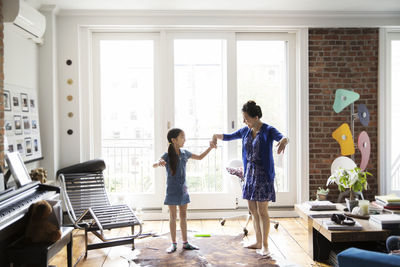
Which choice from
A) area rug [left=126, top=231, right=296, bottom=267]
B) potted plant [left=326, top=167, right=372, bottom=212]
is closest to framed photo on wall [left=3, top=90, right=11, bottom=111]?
area rug [left=126, top=231, right=296, bottom=267]

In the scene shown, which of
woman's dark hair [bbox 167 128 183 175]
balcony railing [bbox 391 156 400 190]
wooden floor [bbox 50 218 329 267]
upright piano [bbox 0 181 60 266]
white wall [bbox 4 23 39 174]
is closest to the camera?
upright piano [bbox 0 181 60 266]

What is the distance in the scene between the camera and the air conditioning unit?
10.9 ft

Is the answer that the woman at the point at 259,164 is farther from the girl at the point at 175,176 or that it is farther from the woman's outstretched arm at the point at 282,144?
the girl at the point at 175,176

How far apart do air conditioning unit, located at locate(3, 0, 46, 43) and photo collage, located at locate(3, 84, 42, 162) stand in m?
0.59

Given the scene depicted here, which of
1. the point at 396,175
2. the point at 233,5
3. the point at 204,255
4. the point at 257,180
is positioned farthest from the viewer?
the point at 396,175

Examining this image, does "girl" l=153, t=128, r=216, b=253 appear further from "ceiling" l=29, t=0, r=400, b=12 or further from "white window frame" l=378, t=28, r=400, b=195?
"white window frame" l=378, t=28, r=400, b=195

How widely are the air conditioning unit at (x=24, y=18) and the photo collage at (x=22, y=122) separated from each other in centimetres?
59

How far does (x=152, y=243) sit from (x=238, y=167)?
4.38 ft

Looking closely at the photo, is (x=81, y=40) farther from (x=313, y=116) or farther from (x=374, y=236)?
(x=374, y=236)

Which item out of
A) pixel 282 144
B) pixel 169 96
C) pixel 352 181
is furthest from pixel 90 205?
pixel 352 181

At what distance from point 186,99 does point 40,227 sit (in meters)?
2.67

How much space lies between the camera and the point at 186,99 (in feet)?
15.8

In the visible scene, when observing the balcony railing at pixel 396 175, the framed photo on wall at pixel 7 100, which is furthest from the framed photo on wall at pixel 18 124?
the balcony railing at pixel 396 175

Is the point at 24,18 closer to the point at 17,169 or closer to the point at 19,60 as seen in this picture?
the point at 19,60
